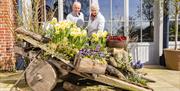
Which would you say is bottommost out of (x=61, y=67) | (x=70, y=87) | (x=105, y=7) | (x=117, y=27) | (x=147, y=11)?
(x=70, y=87)

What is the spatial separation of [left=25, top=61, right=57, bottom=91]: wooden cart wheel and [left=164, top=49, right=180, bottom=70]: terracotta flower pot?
371cm

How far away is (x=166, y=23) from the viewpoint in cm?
826

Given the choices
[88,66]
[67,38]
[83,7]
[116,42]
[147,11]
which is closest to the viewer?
[88,66]

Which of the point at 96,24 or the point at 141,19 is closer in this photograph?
the point at 96,24

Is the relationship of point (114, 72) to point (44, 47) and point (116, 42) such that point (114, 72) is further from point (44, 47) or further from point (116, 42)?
point (44, 47)

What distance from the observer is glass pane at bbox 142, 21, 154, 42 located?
8.45 meters

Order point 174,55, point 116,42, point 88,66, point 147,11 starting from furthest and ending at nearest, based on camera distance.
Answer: point 147,11 → point 174,55 → point 116,42 → point 88,66

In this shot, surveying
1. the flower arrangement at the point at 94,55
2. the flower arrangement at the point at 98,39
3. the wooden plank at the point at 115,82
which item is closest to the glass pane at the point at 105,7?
the flower arrangement at the point at 98,39

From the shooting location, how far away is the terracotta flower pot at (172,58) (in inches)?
302

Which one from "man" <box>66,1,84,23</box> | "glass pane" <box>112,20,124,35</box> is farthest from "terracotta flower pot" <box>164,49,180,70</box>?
"man" <box>66,1,84,23</box>

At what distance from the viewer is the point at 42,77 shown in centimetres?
495

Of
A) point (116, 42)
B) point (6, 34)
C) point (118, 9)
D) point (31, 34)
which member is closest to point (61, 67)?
point (31, 34)

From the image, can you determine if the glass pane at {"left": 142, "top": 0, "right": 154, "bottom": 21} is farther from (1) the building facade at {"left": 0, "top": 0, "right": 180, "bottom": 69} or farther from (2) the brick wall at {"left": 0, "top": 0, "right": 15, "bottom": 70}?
(2) the brick wall at {"left": 0, "top": 0, "right": 15, "bottom": 70}

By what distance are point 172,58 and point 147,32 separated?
Result: 1.06 m
